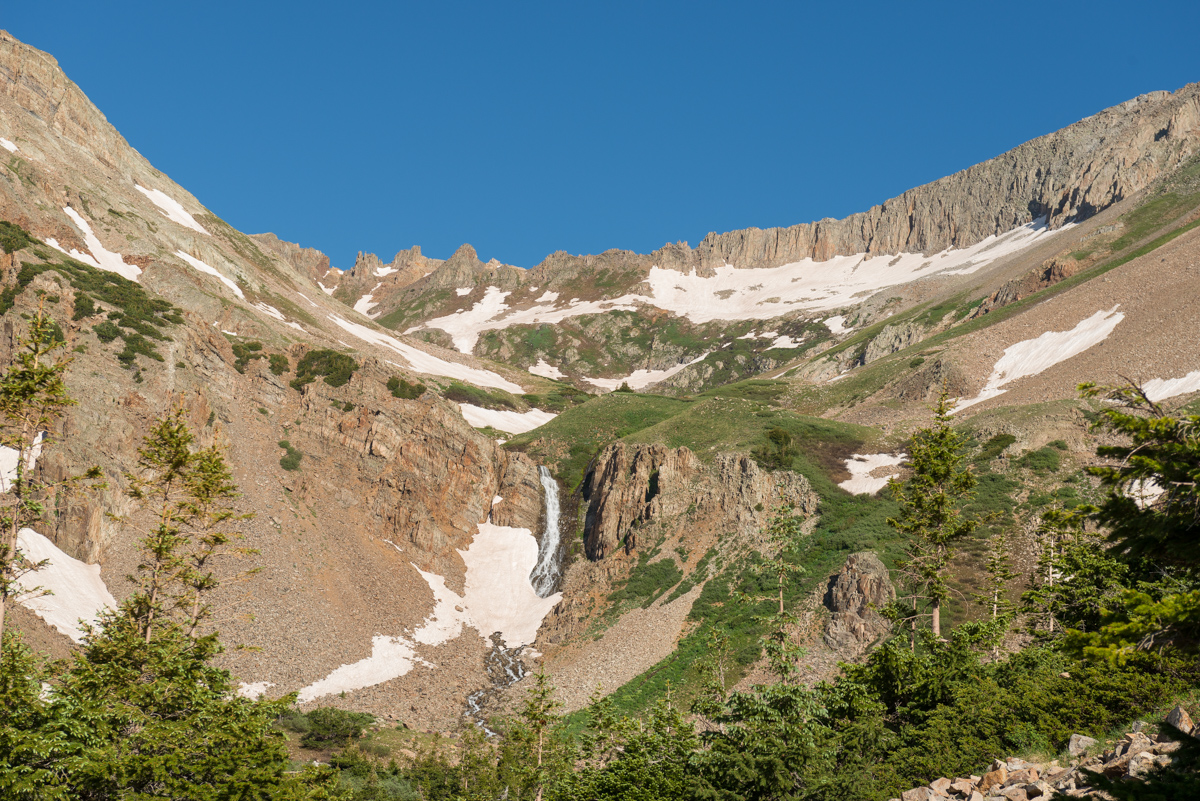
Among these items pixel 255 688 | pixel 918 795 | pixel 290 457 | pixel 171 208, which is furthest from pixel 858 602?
pixel 171 208

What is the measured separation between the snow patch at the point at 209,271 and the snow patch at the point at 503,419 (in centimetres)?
3579

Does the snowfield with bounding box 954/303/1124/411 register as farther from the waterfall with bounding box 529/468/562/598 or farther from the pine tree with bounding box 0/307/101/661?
the pine tree with bounding box 0/307/101/661

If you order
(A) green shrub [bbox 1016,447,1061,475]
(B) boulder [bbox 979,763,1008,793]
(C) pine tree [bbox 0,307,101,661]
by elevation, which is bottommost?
(B) boulder [bbox 979,763,1008,793]

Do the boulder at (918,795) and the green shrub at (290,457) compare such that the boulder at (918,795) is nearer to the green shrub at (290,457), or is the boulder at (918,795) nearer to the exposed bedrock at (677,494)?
the exposed bedrock at (677,494)

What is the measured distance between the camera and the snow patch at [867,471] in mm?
65125

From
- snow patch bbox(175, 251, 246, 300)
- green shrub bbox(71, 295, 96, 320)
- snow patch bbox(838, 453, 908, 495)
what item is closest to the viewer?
green shrub bbox(71, 295, 96, 320)

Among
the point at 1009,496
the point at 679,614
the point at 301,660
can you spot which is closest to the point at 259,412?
the point at 301,660

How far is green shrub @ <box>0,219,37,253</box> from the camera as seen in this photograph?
215 ft

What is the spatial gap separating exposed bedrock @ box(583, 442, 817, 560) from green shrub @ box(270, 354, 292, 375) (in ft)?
114

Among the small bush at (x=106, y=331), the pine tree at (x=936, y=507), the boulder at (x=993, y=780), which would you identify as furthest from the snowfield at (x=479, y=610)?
the boulder at (x=993, y=780)

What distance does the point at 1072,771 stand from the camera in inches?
586

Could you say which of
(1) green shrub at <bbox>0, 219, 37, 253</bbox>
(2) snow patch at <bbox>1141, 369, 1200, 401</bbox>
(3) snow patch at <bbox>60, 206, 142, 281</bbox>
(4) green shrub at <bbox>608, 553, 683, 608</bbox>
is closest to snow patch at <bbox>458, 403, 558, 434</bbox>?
(4) green shrub at <bbox>608, 553, 683, 608</bbox>

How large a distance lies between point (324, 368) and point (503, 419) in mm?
32921

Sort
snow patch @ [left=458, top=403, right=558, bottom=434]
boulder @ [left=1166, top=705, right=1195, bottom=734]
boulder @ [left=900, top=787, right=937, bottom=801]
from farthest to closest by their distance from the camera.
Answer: snow patch @ [left=458, top=403, right=558, bottom=434] → boulder @ [left=900, top=787, right=937, bottom=801] → boulder @ [left=1166, top=705, right=1195, bottom=734]
